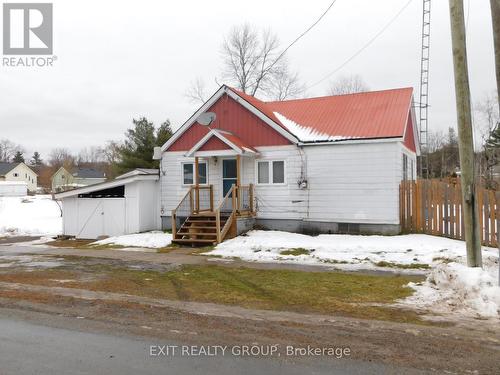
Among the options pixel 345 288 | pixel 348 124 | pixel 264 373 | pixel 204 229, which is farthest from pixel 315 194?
pixel 264 373

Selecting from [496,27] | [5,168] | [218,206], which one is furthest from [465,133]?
[5,168]

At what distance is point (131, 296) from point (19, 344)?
102 inches

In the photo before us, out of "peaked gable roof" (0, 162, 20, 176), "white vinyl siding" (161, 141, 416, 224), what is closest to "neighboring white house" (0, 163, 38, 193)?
"peaked gable roof" (0, 162, 20, 176)

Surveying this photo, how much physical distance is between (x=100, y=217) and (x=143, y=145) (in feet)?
50.0

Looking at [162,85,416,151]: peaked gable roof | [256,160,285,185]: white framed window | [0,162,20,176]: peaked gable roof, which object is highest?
[0,162,20,176]: peaked gable roof

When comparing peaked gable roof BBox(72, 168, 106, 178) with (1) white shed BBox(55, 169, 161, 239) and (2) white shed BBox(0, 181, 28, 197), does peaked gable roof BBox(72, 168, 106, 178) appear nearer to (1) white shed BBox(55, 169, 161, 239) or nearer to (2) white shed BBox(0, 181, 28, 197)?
(2) white shed BBox(0, 181, 28, 197)

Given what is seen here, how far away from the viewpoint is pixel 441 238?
13266 millimetres

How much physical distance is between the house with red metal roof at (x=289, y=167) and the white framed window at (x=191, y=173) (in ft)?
0.14

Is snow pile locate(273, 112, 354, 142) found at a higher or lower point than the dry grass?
higher

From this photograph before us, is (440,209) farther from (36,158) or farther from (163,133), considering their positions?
(36,158)

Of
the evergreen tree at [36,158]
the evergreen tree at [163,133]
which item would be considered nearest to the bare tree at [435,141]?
the evergreen tree at [163,133]

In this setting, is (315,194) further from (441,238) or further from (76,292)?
(76,292)

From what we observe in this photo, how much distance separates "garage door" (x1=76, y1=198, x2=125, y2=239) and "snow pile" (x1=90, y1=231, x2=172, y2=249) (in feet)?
6.54

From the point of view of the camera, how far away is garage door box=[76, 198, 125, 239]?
18703 mm
